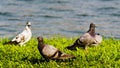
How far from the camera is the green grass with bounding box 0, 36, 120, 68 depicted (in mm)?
13367

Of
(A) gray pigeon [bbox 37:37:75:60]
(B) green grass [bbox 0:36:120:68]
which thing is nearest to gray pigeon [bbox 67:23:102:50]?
(B) green grass [bbox 0:36:120:68]

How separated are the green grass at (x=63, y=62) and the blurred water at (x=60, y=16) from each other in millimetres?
7488

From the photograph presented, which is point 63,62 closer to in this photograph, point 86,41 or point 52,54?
point 52,54

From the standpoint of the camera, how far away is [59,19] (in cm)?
2730

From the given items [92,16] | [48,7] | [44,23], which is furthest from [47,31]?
[48,7]

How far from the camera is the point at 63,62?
44.4 ft

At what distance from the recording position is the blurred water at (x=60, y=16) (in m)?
24.5

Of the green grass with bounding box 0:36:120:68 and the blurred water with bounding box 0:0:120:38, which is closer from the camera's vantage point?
the green grass with bounding box 0:36:120:68

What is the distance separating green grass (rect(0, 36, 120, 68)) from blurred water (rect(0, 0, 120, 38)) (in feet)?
24.6

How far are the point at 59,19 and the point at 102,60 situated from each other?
1378cm

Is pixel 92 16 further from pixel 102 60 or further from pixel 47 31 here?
pixel 102 60

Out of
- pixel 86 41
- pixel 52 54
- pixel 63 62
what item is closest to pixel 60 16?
pixel 86 41

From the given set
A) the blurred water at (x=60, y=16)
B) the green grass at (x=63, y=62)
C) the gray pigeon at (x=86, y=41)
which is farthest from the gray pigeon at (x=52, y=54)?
the blurred water at (x=60, y=16)

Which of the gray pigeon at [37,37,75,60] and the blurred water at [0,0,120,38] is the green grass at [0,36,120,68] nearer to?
the gray pigeon at [37,37,75,60]
